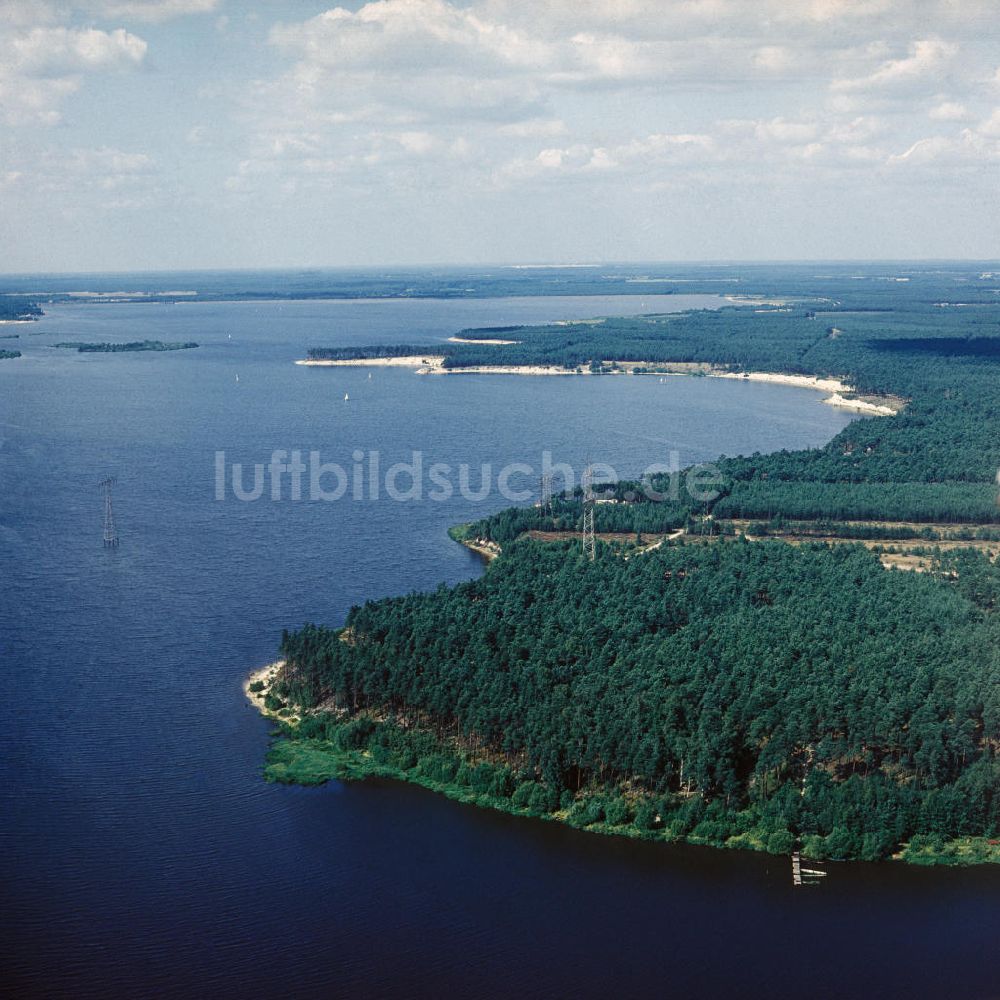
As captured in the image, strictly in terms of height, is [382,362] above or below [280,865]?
above

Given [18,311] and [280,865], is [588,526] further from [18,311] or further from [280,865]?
[18,311]

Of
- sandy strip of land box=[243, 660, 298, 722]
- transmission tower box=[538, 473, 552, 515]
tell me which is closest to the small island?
transmission tower box=[538, 473, 552, 515]

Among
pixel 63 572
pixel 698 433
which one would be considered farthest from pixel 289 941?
pixel 698 433

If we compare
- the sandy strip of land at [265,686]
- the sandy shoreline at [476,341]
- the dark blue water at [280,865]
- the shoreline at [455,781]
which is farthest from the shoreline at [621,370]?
the shoreline at [455,781]

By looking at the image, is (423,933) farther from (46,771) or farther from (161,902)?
(46,771)

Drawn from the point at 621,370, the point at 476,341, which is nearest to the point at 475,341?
the point at 476,341

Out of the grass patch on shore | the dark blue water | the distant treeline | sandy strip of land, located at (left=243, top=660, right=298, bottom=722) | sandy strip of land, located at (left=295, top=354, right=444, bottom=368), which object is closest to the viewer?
the dark blue water

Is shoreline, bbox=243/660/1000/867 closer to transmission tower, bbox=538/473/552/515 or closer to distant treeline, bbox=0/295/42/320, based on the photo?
transmission tower, bbox=538/473/552/515

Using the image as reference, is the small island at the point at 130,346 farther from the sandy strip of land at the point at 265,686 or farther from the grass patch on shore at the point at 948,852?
the grass patch on shore at the point at 948,852
